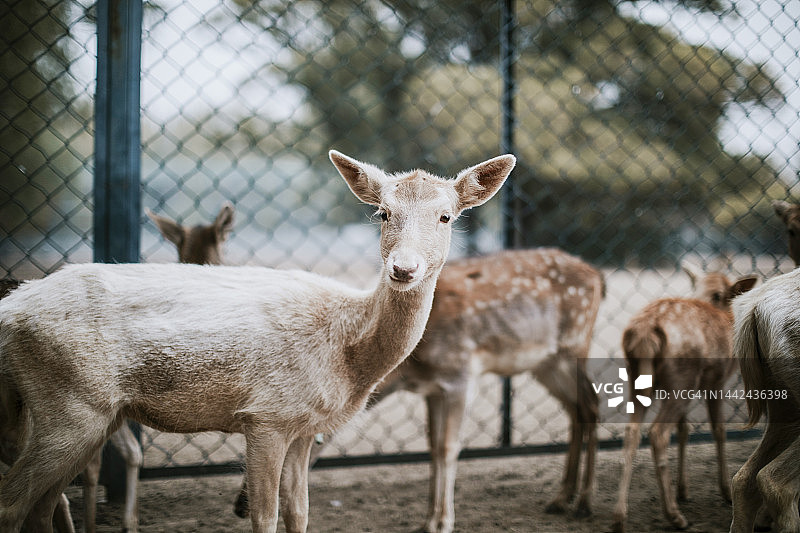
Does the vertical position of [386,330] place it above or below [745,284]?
below

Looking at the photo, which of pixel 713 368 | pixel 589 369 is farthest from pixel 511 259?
pixel 713 368

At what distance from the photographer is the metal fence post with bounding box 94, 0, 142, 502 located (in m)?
2.77

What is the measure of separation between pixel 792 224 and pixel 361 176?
84.7 inches

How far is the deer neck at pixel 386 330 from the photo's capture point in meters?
2.16

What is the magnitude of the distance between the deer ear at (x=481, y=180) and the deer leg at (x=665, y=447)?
4.64 feet

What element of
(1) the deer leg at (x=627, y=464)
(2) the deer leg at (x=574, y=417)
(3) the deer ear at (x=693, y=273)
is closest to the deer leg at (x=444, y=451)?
(2) the deer leg at (x=574, y=417)

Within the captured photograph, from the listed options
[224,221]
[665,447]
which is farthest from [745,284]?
[224,221]

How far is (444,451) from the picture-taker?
314 cm

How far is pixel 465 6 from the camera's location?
692 centimetres

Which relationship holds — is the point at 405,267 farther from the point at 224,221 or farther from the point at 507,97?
the point at 507,97

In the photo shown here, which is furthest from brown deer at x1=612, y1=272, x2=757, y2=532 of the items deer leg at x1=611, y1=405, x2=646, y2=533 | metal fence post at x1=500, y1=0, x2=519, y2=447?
metal fence post at x1=500, y1=0, x2=519, y2=447

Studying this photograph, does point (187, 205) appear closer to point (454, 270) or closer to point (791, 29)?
point (454, 270)

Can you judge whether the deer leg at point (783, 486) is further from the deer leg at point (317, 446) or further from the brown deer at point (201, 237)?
the brown deer at point (201, 237)

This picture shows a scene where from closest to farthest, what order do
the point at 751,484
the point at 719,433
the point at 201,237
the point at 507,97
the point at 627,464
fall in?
the point at 751,484
the point at 627,464
the point at 201,237
the point at 719,433
the point at 507,97
